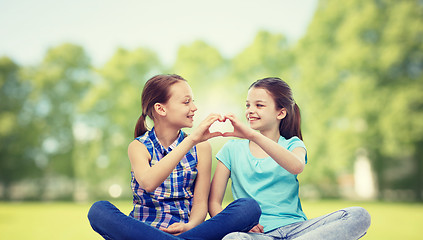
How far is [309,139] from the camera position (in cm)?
1862

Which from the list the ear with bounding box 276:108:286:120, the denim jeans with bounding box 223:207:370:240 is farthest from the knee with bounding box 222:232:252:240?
the ear with bounding box 276:108:286:120

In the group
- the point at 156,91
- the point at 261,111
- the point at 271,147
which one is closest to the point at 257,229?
the point at 271,147

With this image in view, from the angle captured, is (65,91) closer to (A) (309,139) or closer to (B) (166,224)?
(A) (309,139)

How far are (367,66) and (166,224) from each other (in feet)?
54.9

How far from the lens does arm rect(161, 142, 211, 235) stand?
8.84ft

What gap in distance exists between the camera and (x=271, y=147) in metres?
2.71

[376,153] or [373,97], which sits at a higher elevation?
[373,97]

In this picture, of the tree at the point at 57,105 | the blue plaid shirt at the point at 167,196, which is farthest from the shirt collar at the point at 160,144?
the tree at the point at 57,105

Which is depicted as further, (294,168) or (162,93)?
(162,93)

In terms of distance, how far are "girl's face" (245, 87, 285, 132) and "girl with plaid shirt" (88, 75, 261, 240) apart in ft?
1.24

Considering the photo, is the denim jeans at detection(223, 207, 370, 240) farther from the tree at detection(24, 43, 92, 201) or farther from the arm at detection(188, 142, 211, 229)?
the tree at detection(24, 43, 92, 201)

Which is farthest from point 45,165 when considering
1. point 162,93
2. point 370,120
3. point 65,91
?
point 162,93

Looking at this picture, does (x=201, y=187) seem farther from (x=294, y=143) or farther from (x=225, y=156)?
(x=294, y=143)

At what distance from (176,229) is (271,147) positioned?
76 centimetres
